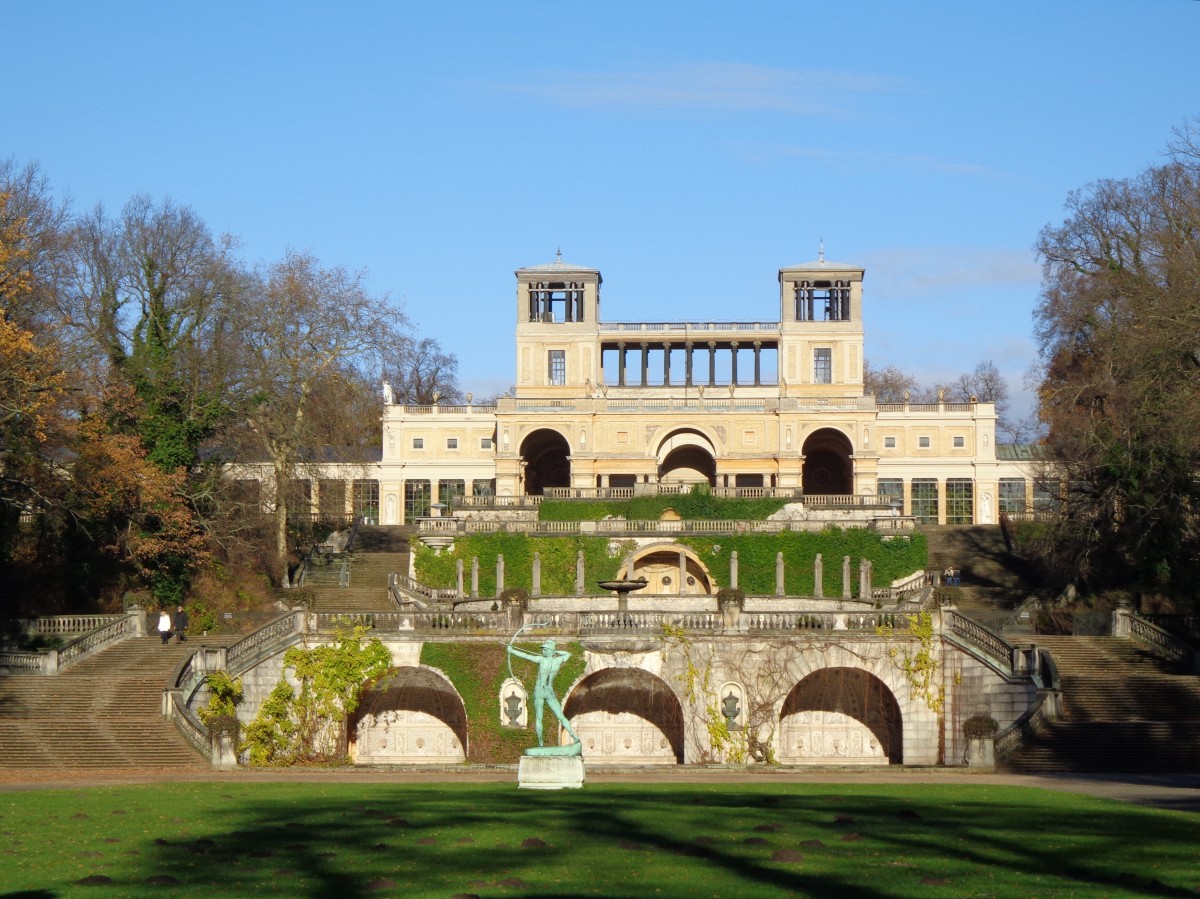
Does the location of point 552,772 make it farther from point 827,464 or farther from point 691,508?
point 827,464

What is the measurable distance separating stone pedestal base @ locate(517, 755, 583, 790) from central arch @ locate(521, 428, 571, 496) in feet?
159

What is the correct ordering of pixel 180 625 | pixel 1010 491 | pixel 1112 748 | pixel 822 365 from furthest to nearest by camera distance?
pixel 1010 491 → pixel 822 365 → pixel 180 625 → pixel 1112 748

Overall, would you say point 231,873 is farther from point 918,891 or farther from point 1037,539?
point 1037,539

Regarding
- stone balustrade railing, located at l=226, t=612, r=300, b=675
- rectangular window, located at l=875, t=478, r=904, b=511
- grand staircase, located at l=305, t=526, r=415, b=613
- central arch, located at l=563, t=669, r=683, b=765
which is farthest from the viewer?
rectangular window, located at l=875, t=478, r=904, b=511

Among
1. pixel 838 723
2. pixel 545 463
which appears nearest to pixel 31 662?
pixel 838 723

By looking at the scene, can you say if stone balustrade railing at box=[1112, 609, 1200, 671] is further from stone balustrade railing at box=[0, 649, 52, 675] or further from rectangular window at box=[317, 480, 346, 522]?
rectangular window at box=[317, 480, 346, 522]

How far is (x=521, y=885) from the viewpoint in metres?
17.4

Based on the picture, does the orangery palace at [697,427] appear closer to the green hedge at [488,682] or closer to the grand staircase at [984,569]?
the grand staircase at [984,569]

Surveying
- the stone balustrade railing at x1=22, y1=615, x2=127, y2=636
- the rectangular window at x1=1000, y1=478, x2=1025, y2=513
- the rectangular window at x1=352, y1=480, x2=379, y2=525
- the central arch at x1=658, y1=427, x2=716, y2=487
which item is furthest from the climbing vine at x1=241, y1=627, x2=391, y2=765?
the rectangular window at x1=1000, y1=478, x2=1025, y2=513

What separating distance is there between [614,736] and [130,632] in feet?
43.1

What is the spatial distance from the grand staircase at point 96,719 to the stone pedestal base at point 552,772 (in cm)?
1046

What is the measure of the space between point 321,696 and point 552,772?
13126 mm

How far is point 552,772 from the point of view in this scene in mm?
27078

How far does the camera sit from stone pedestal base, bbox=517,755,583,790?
26984 mm
